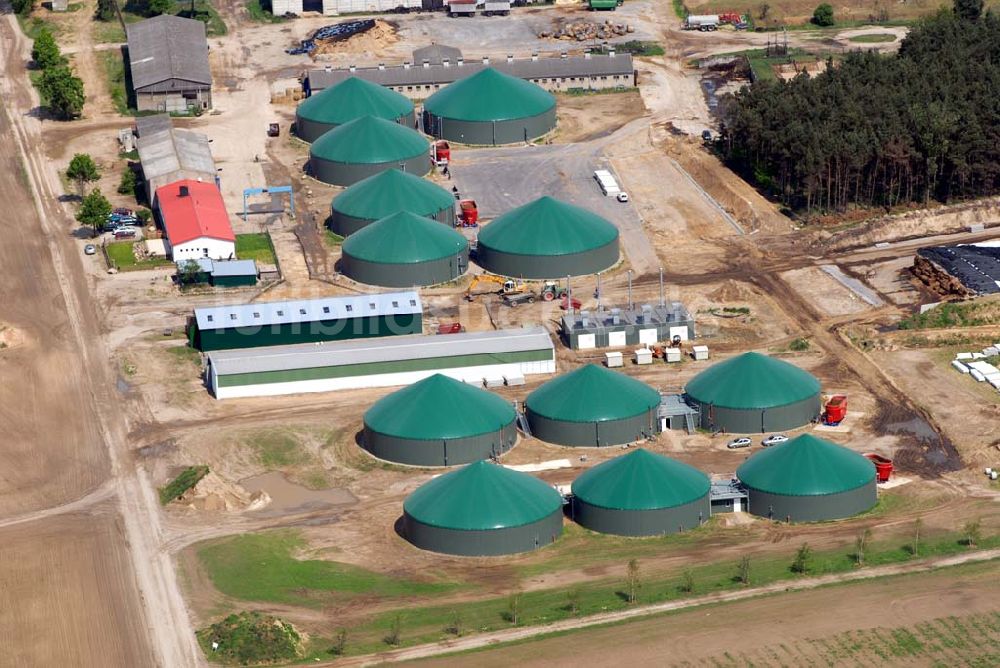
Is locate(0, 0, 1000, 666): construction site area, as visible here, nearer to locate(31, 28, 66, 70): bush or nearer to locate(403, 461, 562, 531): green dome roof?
locate(403, 461, 562, 531): green dome roof

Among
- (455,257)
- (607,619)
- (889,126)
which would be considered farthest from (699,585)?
(889,126)

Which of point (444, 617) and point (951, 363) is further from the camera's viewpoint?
point (951, 363)

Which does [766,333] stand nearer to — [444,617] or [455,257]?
[455,257]

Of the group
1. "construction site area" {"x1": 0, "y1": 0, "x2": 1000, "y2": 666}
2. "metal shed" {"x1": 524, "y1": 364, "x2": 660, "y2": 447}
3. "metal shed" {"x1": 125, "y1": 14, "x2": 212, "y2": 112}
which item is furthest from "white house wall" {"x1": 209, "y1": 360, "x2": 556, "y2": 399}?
"metal shed" {"x1": 125, "y1": 14, "x2": 212, "y2": 112}

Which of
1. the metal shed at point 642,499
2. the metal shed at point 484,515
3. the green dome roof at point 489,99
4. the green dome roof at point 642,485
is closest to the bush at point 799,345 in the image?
the green dome roof at point 642,485

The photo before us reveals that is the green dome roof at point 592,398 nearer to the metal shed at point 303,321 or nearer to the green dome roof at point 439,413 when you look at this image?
the green dome roof at point 439,413
